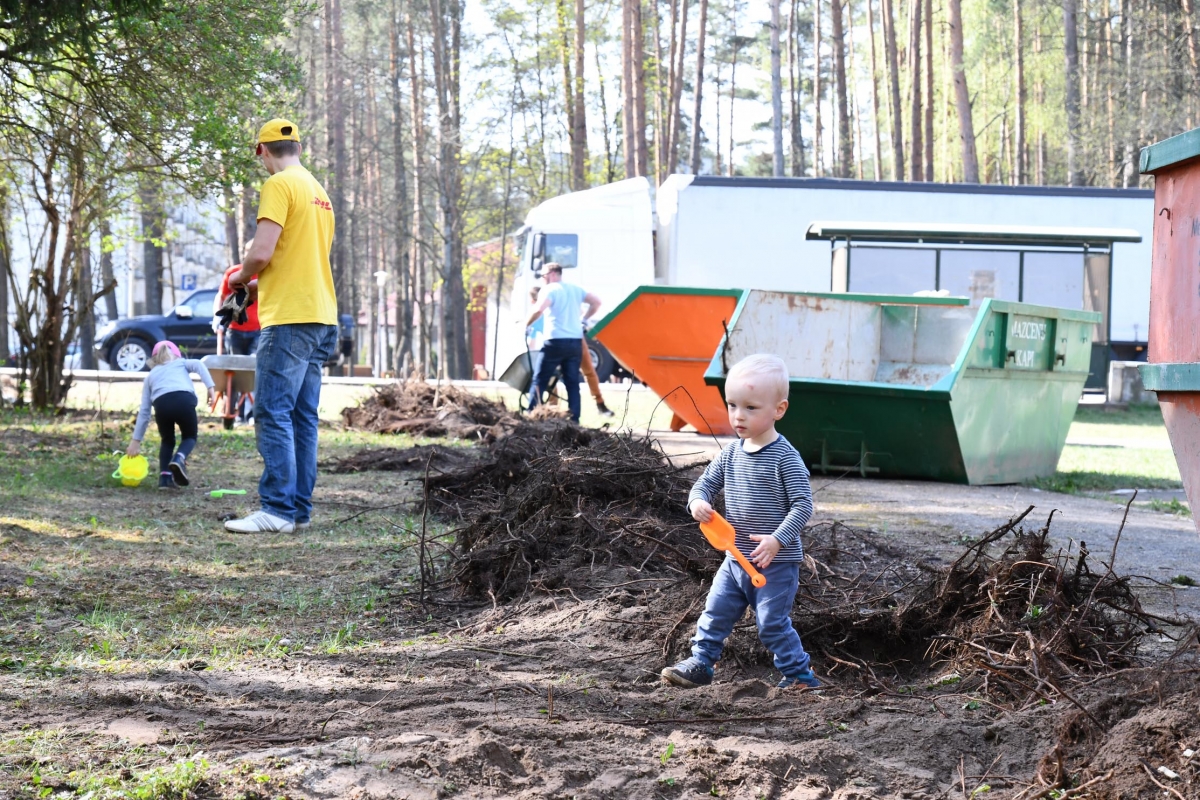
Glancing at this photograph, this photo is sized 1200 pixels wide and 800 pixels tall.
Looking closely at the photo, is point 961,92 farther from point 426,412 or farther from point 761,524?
point 761,524

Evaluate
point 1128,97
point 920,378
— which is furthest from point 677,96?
point 920,378

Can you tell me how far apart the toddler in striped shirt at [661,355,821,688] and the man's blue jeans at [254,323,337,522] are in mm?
3281

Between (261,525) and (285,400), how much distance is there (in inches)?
26.3

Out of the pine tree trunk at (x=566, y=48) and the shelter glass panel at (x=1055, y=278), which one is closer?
the shelter glass panel at (x=1055, y=278)

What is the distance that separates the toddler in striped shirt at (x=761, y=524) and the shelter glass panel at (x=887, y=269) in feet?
53.6

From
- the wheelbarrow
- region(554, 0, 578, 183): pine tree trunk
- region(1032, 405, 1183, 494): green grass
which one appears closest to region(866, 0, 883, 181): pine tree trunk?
region(554, 0, 578, 183): pine tree trunk

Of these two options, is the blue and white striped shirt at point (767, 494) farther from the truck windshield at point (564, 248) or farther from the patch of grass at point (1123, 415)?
the truck windshield at point (564, 248)

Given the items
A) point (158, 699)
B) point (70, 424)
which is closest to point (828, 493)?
point (158, 699)

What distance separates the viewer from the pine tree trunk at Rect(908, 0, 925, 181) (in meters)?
30.1

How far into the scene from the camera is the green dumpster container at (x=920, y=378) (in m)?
9.51

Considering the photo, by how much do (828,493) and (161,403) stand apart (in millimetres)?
4725

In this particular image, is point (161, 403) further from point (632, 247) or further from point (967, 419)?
point (632, 247)

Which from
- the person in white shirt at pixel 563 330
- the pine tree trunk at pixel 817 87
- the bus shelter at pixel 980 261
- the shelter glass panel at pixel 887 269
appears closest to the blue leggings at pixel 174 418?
the person in white shirt at pixel 563 330

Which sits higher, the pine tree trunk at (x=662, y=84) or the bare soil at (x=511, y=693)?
the pine tree trunk at (x=662, y=84)
